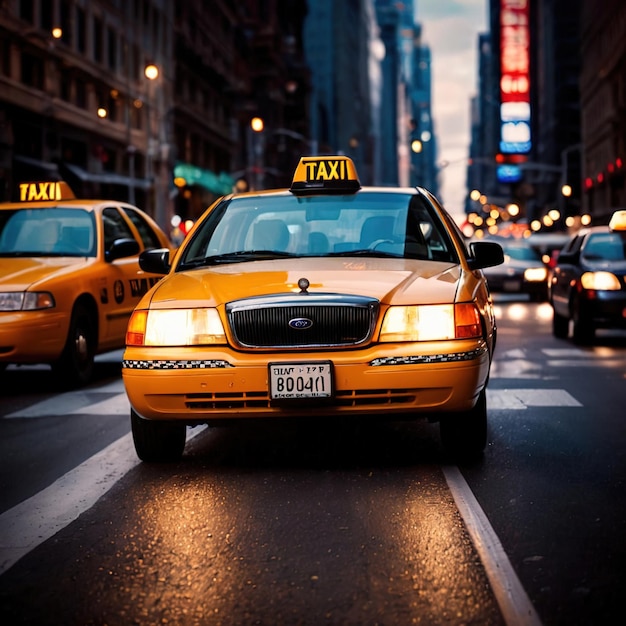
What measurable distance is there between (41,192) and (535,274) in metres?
18.4

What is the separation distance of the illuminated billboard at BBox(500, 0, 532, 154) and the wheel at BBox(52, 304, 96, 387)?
122526 millimetres

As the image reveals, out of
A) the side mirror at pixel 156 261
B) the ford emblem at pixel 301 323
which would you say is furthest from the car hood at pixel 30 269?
the ford emblem at pixel 301 323

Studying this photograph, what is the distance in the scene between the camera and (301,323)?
6.20 meters

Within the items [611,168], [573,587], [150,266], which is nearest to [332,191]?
[150,266]

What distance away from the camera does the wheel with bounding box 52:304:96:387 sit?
10.8 m

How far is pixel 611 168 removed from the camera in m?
75.6

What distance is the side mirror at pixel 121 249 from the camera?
11102 mm

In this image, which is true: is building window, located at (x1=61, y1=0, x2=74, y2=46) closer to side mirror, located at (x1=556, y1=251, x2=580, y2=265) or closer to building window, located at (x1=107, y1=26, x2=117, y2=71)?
building window, located at (x1=107, y1=26, x2=117, y2=71)

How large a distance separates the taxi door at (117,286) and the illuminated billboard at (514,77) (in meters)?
121

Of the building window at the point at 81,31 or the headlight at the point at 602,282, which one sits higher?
the building window at the point at 81,31

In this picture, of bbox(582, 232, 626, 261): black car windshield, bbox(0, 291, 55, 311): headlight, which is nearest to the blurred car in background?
bbox(582, 232, 626, 261): black car windshield

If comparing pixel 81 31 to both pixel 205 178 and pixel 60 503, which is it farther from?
pixel 60 503

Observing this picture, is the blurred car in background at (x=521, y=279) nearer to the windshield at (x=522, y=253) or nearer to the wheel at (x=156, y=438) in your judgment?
the windshield at (x=522, y=253)

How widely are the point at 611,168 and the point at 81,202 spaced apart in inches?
2666
